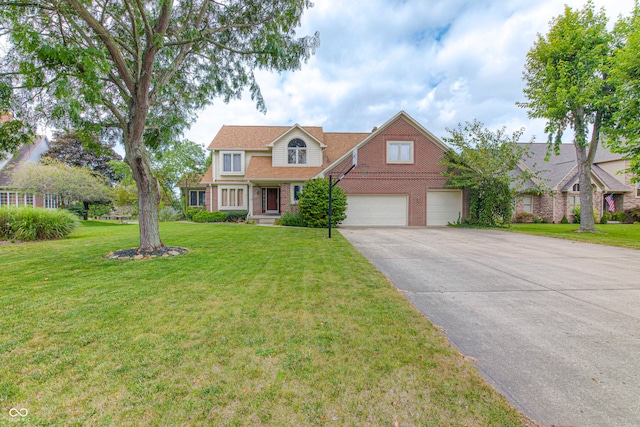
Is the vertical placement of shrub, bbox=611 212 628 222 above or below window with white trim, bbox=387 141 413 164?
below

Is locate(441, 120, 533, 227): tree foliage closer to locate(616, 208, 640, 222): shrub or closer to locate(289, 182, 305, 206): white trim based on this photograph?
locate(289, 182, 305, 206): white trim

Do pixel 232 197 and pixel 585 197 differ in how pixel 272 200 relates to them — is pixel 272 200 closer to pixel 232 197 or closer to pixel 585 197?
pixel 232 197

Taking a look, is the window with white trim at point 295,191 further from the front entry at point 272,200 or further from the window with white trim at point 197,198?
the window with white trim at point 197,198

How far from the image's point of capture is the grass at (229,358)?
2.02 meters

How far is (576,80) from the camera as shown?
14.3 meters

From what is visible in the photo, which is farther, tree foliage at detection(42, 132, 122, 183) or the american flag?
tree foliage at detection(42, 132, 122, 183)

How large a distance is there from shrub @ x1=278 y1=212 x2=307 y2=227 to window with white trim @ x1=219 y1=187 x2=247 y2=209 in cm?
554

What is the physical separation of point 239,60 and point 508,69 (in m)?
15.5

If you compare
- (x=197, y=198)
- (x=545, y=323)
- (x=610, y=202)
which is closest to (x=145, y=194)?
(x=545, y=323)

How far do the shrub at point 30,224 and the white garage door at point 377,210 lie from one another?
550 inches

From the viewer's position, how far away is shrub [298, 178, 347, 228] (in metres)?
16.6

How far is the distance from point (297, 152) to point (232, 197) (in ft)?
20.2

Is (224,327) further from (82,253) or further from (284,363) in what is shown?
(82,253)

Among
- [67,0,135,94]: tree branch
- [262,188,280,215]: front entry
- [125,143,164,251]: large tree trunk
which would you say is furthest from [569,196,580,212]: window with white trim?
[67,0,135,94]: tree branch
